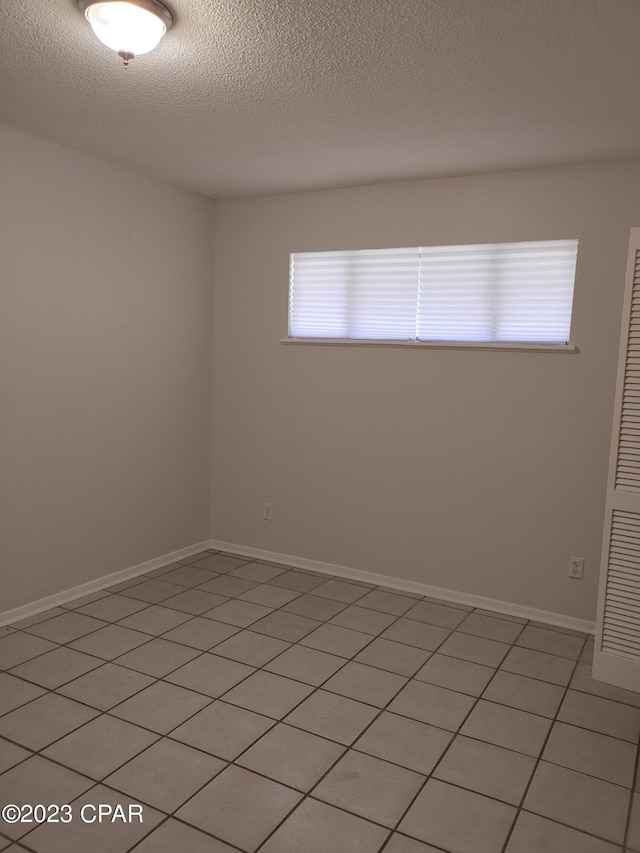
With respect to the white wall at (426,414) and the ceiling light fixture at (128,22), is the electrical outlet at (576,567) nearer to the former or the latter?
the white wall at (426,414)

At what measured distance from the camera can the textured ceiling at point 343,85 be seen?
195cm

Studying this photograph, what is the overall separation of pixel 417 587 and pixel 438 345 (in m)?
1.46

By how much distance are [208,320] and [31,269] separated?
1.42 m

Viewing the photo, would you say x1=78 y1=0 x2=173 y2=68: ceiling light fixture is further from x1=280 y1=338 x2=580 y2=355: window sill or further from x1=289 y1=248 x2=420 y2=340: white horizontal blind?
x1=280 y1=338 x2=580 y2=355: window sill

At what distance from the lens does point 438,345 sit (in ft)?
12.2

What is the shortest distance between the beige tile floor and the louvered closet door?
0.52ft

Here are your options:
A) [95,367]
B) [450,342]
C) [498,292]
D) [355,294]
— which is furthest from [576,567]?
[95,367]

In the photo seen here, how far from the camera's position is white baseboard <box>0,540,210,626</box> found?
130 inches

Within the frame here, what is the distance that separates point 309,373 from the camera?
13.8 feet

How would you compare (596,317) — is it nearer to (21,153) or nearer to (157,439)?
(157,439)

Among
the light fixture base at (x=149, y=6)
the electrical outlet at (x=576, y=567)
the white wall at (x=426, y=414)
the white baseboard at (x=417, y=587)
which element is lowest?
the white baseboard at (x=417, y=587)

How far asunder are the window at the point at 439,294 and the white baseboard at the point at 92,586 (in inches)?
65.3

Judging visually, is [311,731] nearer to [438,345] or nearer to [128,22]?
[438,345]

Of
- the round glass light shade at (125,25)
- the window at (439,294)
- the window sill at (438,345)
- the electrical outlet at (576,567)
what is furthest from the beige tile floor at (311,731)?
the round glass light shade at (125,25)
